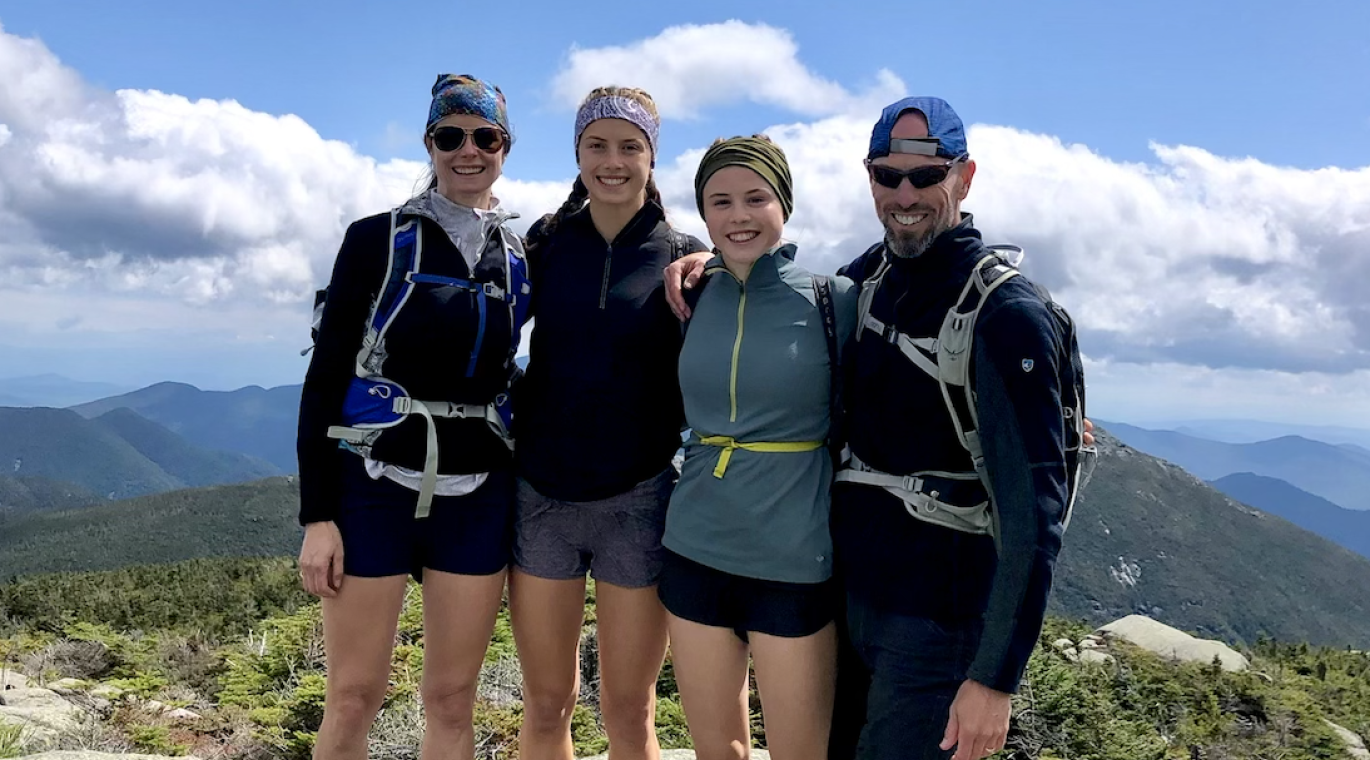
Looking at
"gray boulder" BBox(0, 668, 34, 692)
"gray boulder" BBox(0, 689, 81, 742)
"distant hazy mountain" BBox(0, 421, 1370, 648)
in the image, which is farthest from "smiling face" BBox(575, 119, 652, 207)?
"distant hazy mountain" BBox(0, 421, 1370, 648)

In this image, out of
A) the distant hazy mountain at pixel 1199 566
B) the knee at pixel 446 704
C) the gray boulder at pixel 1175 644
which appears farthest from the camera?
the distant hazy mountain at pixel 1199 566

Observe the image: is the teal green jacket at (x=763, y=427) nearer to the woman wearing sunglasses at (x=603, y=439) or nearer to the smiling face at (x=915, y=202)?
the woman wearing sunglasses at (x=603, y=439)

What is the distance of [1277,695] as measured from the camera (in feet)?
40.1

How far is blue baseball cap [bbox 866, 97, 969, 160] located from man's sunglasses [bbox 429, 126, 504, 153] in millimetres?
1792

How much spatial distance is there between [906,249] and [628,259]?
1394 millimetres

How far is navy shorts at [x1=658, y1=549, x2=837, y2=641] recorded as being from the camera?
3631mm

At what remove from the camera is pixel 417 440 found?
13.0ft

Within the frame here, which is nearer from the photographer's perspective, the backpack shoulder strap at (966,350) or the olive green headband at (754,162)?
the backpack shoulder strap at (966,350)

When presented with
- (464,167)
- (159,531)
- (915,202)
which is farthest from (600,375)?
(159,531)

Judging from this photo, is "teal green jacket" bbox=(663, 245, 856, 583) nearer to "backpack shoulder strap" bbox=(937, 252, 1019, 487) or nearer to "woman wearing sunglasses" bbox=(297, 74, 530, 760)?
"backpack shoulder strap" bbox=(937, 252, 1019, 487)

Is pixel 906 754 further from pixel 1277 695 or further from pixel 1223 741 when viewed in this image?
pixel 1277 695

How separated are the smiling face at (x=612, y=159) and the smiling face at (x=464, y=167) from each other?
463 mm

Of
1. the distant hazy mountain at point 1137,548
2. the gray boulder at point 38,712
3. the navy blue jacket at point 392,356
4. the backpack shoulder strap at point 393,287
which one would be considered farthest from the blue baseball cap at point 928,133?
the distant hazy mountain at point 1137,548

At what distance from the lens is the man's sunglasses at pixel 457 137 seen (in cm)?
414
